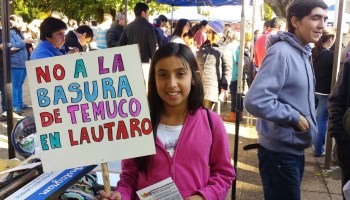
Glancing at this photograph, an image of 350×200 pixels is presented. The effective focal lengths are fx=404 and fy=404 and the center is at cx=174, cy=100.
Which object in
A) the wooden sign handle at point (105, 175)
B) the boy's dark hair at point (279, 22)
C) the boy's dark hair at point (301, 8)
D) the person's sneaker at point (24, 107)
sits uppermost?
the boy's dark hair at point (279, 22)

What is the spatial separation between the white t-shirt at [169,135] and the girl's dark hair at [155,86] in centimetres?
3

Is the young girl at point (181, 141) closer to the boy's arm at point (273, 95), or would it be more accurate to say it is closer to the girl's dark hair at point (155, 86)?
the girl's dark hair at point (155, 86)

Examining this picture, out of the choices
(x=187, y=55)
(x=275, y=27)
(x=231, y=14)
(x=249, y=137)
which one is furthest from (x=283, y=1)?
(x=231, y=14)

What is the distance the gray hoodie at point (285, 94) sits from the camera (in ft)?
7.47

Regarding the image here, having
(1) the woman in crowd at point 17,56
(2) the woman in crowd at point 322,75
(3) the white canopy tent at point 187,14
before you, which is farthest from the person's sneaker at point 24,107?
(3) the white canopy tent at point 187,14

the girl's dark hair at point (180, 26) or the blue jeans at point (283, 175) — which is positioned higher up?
the girl's dark hair at point (180, 26)

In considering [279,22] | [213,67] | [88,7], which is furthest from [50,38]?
[88,7]

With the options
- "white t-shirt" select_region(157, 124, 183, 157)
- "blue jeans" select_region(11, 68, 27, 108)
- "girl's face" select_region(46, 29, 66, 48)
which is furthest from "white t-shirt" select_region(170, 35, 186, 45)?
"white t-shirt" select_region(157, 124, 183, 157)

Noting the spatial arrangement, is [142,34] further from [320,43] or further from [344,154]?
[344,154]

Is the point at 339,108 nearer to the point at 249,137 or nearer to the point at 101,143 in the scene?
the point at 101,143

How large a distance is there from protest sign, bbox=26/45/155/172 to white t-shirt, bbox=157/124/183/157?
182mm

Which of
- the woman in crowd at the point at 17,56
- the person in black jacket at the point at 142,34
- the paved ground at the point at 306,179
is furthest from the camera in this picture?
the woman in crowd at the point at 17,56

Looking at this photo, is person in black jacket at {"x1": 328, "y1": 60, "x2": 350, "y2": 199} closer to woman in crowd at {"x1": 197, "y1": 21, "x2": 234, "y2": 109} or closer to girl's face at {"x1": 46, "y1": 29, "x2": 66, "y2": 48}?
girl's face at {"x1": 46, "y1": 29, "x2": 66, "y2": 48}

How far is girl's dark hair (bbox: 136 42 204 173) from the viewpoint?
6.54 ft
